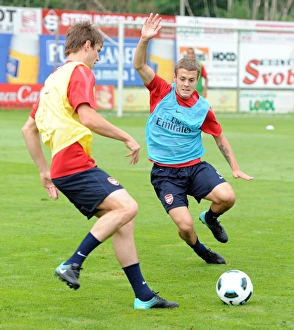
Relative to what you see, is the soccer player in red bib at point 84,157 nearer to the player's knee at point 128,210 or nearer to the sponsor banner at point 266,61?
the player's knee at point 128,210

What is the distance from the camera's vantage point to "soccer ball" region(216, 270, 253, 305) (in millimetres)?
6125

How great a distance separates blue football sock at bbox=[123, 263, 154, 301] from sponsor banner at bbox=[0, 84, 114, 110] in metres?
26.9

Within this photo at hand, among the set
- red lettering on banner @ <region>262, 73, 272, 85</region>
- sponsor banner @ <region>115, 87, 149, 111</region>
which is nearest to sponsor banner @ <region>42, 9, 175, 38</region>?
sponsor banner @ <region>115, 87, 149, 111</region>

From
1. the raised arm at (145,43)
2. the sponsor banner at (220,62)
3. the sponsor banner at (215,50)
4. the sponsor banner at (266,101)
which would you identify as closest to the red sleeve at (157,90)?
the raised arm at (145,43)

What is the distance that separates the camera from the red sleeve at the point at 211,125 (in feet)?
26.1

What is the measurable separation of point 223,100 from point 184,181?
27.4 metres

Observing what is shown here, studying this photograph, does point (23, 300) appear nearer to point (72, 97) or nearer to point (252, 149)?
point (72, 97)

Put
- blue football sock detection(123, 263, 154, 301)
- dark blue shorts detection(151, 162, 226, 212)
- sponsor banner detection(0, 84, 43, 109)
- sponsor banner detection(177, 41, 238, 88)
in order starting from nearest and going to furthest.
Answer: blue football sock detection(123, 263, 154, 301), dark blue shorts detection(151, 162, 226, 212), sponsor banner detection(0, 84, 43, 109), sponsor banner detection(177, 41, 238, 88)

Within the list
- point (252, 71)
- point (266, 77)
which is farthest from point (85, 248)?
point (266, 77)

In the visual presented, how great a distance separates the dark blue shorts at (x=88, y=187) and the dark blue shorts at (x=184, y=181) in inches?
75.8

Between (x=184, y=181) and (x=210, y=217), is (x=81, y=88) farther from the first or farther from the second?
(x=210, y=217)

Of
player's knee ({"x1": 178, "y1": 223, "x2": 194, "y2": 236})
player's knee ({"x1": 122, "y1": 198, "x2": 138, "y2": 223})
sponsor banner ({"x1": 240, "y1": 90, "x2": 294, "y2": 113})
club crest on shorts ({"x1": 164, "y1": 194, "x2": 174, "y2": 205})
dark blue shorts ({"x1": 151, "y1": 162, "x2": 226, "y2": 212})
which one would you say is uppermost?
player's knee ({"x1": 122, "y1": 198, "x2": 138, "y2": 223})

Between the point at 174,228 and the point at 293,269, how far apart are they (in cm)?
248

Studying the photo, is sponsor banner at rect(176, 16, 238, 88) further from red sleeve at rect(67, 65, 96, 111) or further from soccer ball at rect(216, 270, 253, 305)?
red sleeve at rect(67, 65, 96, 111)
